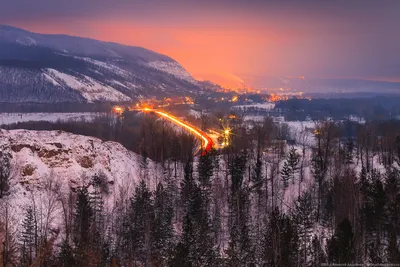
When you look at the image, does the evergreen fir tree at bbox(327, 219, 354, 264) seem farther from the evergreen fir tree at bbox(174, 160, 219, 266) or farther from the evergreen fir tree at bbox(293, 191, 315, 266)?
the evergreen fir tree at bbox(174, 160, 219, 266)

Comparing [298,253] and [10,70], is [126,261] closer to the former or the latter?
[298,253]

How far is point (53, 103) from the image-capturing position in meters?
148

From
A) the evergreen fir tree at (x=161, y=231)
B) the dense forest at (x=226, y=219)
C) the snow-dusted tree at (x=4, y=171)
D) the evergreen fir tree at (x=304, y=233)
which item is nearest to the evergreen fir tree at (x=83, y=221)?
the dense forest at (x=226, y=219)

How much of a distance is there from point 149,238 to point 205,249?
21.8 ft

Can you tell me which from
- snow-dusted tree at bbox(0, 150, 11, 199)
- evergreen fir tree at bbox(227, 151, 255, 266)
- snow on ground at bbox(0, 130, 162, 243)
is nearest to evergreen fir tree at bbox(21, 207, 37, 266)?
snow on ground at bbox(0, 130, 162, 243)

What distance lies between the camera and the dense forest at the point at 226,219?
30.8 meters

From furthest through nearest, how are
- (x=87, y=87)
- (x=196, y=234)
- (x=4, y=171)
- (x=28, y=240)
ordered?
(x=87, y=87), (x=4, y=171), (x=28, y=240), (x=196, y=234)

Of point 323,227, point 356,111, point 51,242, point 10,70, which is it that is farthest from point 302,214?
point 10,70

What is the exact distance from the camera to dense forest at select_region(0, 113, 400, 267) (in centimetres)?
3083

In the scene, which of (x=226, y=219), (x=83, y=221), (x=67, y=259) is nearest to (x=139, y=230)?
(x=83, y=221)

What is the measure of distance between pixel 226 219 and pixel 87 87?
145 meters

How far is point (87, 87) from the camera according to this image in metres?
177

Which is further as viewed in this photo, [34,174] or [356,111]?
[356,111]

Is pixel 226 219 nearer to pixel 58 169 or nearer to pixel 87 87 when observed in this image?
pixel 58 169
